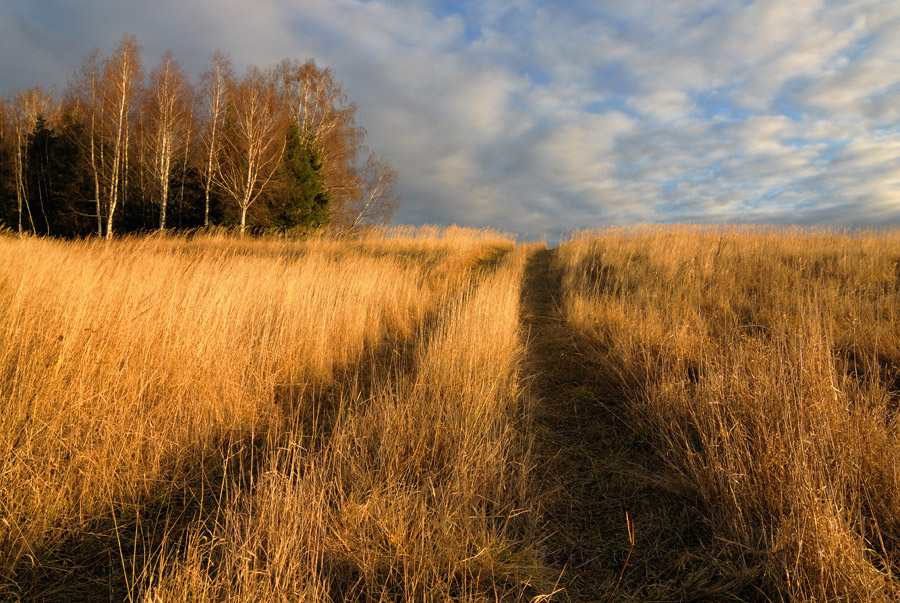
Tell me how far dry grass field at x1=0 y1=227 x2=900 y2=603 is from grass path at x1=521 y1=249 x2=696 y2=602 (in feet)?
0.05

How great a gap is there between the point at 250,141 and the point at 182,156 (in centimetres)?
839

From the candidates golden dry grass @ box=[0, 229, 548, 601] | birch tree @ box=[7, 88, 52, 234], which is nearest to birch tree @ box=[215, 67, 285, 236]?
birch tree @ box=[7, 88, 52, 234]

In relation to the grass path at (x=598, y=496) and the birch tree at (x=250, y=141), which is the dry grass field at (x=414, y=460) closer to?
the grass path at (x=598, y=496)

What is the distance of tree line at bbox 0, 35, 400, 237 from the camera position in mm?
17094

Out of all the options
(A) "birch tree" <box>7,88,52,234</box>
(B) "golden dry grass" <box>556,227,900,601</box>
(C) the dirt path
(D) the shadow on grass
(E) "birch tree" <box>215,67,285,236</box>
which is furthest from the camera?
(A) "birch tree" <box>7,88,52,234</box>

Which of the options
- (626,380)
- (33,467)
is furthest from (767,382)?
(33,467)

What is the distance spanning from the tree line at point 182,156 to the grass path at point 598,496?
16.1m

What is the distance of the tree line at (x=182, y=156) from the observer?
1709 cm

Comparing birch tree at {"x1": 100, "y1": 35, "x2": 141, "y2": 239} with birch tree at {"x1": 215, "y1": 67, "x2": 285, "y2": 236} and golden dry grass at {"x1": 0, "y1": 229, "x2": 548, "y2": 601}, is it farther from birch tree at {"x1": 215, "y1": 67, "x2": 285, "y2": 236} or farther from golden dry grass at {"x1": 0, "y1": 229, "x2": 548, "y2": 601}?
golden dry grass at {"x1": 0, "y1": 229, "x2": 548, "y2": 601}

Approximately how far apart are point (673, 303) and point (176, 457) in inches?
226

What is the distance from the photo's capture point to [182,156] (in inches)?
848

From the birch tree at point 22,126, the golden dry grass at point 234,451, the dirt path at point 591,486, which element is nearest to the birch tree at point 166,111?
the birch tree at point 22,126

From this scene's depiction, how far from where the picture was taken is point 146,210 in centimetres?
2105

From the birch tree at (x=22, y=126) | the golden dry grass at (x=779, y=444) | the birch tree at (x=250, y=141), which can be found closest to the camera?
the golden dry grass at (x=779, y=444)
